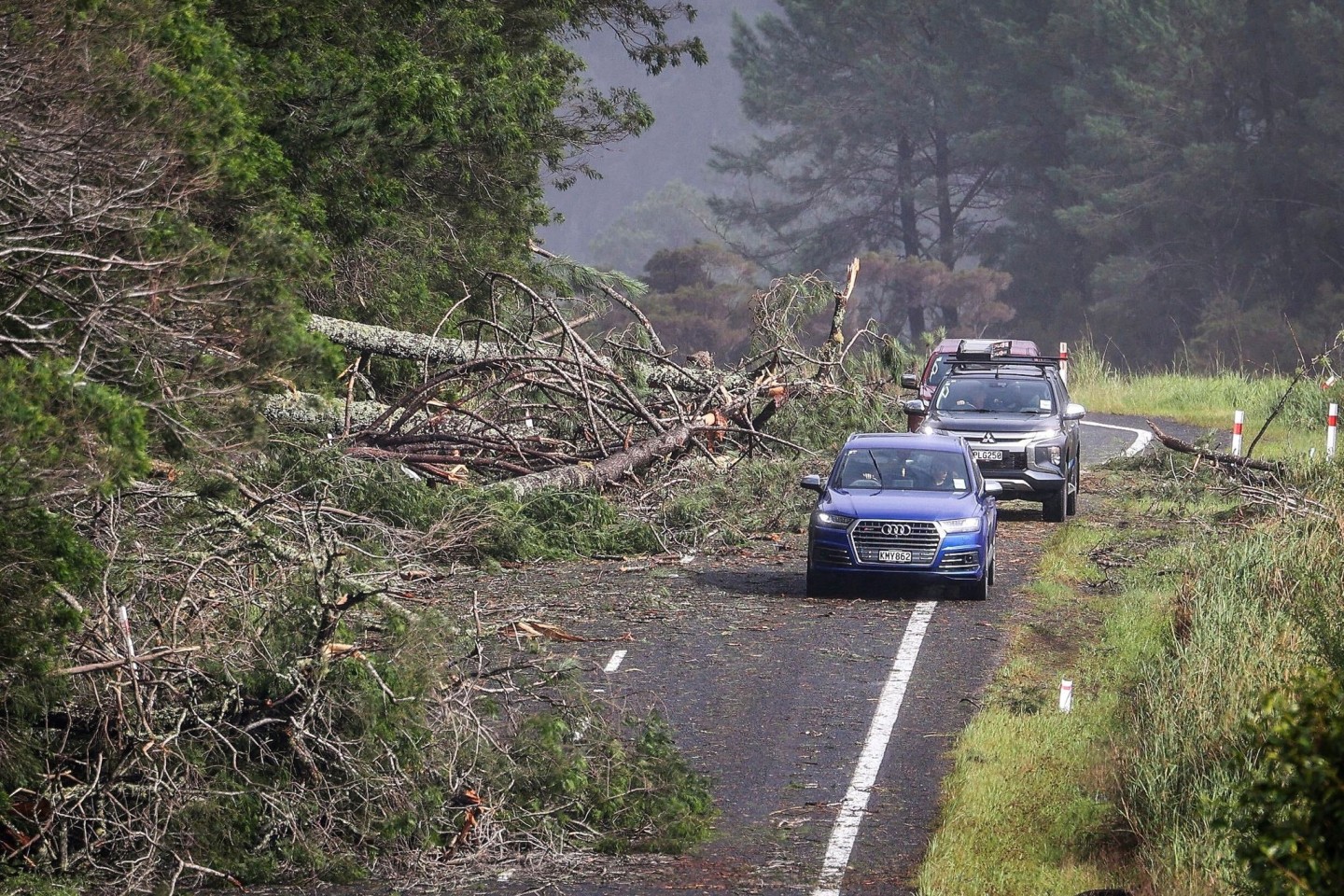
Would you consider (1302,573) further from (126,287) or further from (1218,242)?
(1218,242)

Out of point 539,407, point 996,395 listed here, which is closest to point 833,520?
point 539,407

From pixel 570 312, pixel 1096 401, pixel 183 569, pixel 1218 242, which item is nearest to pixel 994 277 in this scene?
A: pixel 1218 242

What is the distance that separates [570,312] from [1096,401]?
58.4 feet

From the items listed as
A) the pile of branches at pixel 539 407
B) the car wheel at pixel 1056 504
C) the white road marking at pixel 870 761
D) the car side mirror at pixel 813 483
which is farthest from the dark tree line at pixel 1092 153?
the white road marking at pixel 870 761

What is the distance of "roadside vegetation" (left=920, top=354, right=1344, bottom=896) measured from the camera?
4398 mm

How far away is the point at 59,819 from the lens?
27.1ft

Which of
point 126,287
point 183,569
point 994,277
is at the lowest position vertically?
point 994,277

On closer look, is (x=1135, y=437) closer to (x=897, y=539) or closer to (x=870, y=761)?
(x=897, y=539)

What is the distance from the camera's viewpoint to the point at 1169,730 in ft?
29.1

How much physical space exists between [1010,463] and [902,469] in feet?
13.5

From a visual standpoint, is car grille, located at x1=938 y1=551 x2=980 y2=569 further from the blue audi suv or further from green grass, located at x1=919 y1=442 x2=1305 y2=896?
green grass, located at x1=919 y1=442 x2=1305 y2=896

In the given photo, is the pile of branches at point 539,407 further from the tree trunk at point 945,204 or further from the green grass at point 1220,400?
the tree trunk at point 945,204

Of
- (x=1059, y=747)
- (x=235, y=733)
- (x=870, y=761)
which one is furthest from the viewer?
(x=1059, y=747)

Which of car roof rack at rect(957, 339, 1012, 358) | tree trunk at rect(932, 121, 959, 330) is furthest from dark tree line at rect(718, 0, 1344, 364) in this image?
car roof rack at rect(957, 339, 1012, 358)
